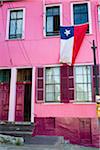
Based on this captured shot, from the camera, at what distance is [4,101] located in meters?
13.0

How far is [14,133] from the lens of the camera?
1162 cm

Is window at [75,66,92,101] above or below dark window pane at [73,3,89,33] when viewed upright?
below

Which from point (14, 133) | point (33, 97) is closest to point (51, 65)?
point (33, 97)

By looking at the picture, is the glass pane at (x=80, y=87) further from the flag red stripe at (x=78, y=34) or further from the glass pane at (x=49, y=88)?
the flag red stripe at (x=78, y=34)

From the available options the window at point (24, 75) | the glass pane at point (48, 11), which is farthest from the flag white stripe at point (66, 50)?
the glass pane at point (48, 11)

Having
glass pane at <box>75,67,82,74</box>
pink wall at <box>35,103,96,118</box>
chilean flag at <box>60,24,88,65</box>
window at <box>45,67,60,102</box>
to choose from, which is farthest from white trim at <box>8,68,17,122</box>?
glass pane at <box>75,67,82,74</box>

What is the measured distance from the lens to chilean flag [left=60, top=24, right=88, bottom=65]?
37.1ft

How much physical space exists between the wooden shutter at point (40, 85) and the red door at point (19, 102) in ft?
3.13

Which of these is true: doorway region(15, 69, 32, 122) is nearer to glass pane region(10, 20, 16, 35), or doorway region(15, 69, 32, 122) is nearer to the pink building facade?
the pink building facade

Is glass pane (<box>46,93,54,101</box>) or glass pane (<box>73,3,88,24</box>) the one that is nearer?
glass pane (<box>46,93,54,101</box>)

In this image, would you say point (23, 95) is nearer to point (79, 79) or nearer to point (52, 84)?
point (52, 84)

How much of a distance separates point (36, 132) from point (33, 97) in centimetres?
169

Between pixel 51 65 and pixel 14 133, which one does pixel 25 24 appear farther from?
pixel 14 133

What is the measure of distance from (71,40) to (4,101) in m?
4.66
